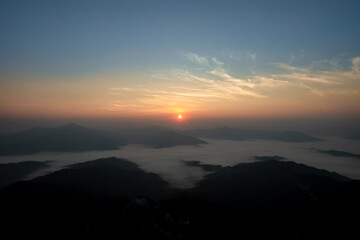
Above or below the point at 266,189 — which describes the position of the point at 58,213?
above

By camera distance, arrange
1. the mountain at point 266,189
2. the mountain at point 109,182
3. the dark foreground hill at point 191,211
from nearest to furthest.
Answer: the dark foreground hill at point 191,211
the mountain at point 266,189
the mountain at point 109,182

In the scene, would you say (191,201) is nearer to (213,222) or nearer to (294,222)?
(213,222)

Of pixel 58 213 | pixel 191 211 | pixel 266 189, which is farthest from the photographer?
pixel 266 189

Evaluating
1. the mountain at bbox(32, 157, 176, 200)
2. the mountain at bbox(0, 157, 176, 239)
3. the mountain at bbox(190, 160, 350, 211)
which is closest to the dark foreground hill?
the mountain at bbox(0, 157, 176, 239)

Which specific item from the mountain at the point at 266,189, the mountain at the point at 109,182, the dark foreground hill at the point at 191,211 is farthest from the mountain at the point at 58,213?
the mountain at the point at 266,189

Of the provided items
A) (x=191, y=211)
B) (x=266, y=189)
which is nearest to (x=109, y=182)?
(x=191, y=211)

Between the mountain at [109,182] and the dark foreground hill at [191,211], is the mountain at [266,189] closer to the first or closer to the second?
the dark foreground hill at [191,211]

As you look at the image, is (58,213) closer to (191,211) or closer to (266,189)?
(191,211)

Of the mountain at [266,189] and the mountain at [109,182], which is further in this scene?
the mountain at [109,182]
